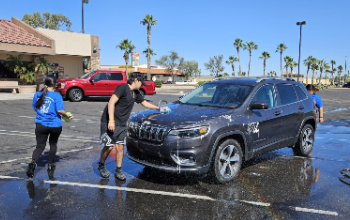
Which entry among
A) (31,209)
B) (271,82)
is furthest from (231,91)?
(31,209)

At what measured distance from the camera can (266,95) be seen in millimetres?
6086

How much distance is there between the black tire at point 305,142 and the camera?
6.85 metres

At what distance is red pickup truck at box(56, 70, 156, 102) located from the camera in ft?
60.6

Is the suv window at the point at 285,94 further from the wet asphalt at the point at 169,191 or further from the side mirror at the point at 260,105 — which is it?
the wet asphalt at the point at 169,191

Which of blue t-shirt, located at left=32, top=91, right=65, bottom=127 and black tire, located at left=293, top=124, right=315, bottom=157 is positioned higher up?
blue t-shirt, located at left=32, top=91, right=65, bottom=127

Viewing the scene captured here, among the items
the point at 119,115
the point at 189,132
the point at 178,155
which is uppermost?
the point at 119,115

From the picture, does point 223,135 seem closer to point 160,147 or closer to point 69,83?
point 160,147

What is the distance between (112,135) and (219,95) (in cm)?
212

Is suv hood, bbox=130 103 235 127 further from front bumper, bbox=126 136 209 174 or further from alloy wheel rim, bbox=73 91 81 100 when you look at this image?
alloy wheel rim, bbox=73 91 81 100

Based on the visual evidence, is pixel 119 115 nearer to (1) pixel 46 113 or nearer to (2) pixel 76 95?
(1) pixel 46 113

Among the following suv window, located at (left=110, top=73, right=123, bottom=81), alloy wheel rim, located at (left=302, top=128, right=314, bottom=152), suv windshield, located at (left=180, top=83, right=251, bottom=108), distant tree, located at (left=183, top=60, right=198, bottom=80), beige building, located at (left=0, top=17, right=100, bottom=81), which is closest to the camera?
suv windshield, located at (left=180, top=83, right=251, bottom=108)

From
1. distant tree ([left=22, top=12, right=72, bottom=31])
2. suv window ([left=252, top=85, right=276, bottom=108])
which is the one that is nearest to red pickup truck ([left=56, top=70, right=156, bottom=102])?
suv window ([left=252, top=85, right=276, bottom=108])

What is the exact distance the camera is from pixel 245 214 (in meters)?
4.02

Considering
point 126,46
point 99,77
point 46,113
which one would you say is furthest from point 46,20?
point 46,113
